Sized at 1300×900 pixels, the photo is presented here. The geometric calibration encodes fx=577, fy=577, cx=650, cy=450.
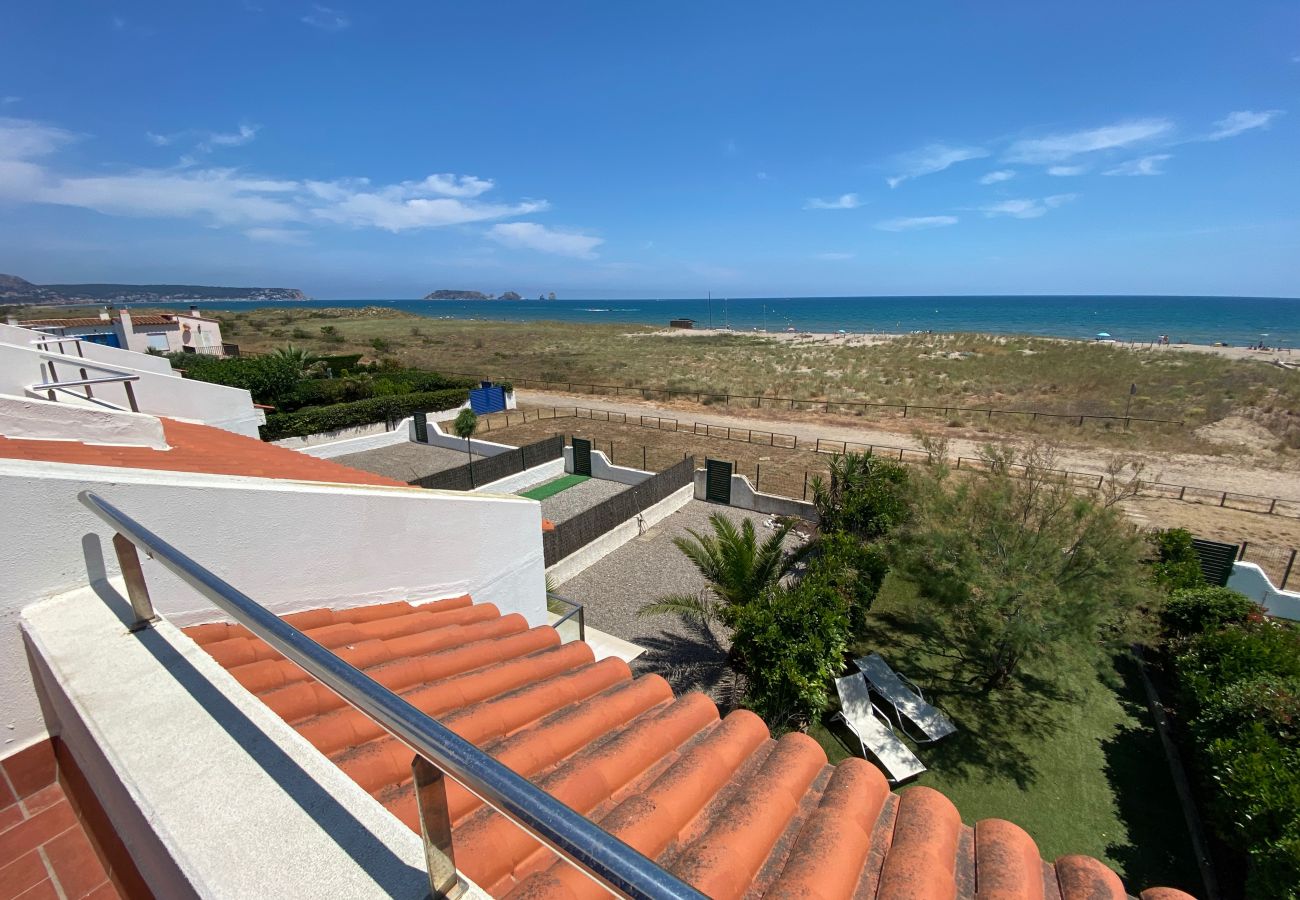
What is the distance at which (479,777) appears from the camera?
1170 millimetres

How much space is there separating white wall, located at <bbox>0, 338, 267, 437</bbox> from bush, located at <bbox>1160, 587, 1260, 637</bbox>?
60.6 feet

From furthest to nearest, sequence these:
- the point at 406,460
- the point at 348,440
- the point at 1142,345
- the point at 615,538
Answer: the point at 1142,345, the point at 348,440, the point at 406,460, the point at 615,538

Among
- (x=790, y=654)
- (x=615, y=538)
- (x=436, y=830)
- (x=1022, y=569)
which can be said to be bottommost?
(x=615, y=538)

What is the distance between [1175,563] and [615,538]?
1254 centimetres

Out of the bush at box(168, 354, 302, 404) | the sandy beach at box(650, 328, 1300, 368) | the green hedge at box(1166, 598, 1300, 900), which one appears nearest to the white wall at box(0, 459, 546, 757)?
the green hedge at box(1166, 598, 1300, 900)

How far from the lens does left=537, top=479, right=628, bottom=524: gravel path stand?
17719 millimetres

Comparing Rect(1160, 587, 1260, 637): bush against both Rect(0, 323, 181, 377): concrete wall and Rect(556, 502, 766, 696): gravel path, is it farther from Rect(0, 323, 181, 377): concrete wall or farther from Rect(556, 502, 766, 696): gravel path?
Rect(0, 323, 181, 377): concrete wall

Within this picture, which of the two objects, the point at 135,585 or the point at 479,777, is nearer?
the point at 479,777

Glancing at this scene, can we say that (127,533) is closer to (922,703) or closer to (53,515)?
(53,515)

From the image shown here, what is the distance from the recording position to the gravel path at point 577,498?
698 inches

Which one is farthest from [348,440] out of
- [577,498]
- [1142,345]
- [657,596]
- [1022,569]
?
[1142,345]

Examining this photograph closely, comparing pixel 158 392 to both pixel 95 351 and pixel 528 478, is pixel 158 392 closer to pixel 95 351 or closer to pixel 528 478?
pixel 95 351

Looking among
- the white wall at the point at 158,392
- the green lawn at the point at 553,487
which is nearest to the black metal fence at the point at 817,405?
the green lawn at the point at 553,487

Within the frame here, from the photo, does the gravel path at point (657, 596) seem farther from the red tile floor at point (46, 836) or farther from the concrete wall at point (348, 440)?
the concrete wall at point (348, 440)
